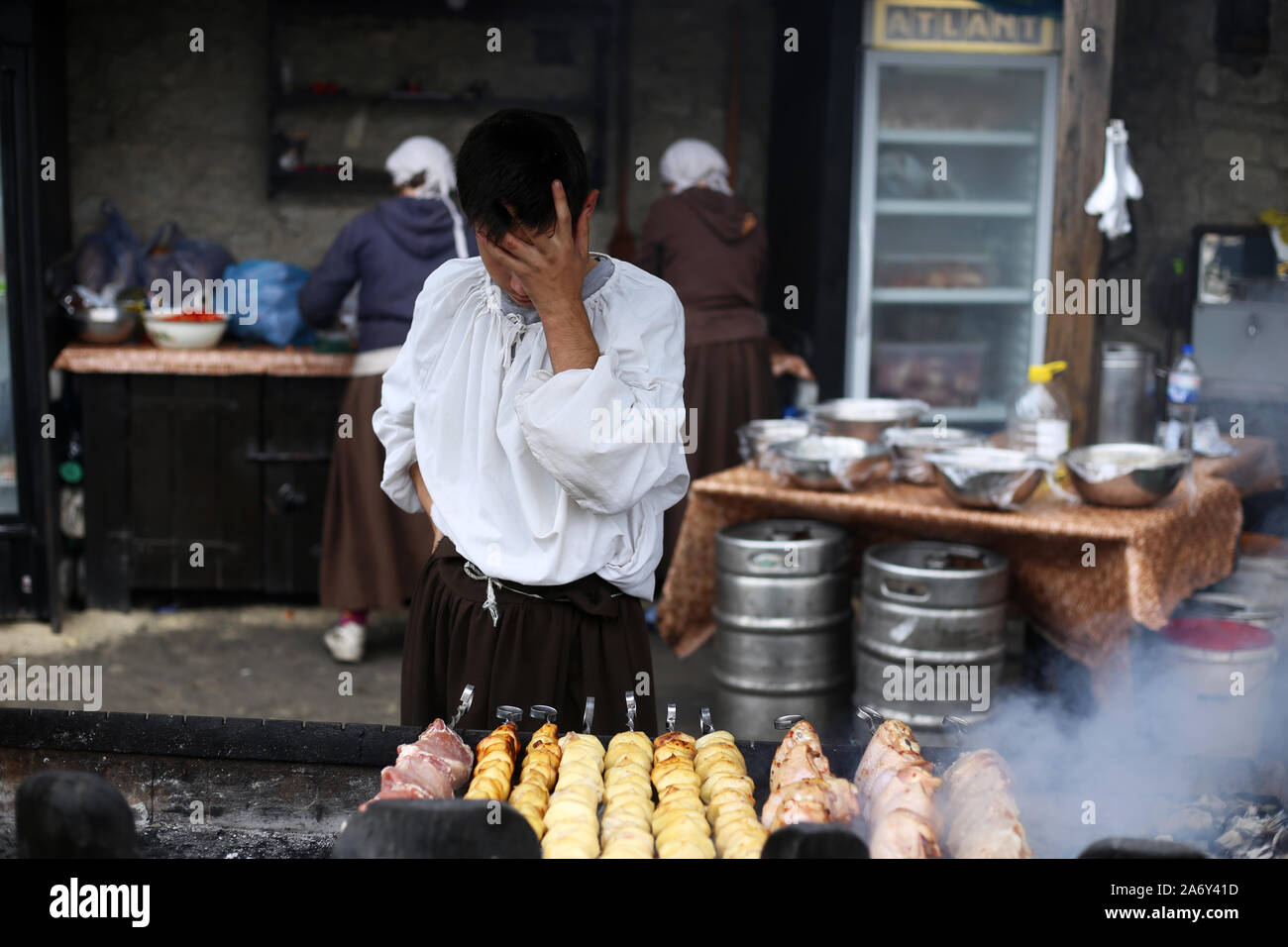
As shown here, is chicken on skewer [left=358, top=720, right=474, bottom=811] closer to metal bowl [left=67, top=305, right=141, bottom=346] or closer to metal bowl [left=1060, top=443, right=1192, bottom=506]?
metal bowl [left=1060, top=443, right=1192, bottom=506]

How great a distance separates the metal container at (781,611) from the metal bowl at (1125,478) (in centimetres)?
83

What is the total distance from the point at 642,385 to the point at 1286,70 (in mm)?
6085

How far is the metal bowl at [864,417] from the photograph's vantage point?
191 inches

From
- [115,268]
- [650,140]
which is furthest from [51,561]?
[650,140]

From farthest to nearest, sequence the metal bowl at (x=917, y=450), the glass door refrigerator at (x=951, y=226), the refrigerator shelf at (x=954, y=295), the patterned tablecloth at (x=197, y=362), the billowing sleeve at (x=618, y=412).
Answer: the refrigerator shelf at (x=954, y=295) < the glass door refrigerator at (x=951, y=226) < the patterned tablecloth at (x=197, y=362) < the metal bowl at (x=917, y=450) < the billowing sleeve at (x=618, y=412)

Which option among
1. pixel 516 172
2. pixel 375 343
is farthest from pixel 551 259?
pixel 375 343

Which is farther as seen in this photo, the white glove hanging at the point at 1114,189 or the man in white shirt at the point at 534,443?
the white glove hanging at the point at 1114,189

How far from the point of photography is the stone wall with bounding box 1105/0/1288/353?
6891 mm

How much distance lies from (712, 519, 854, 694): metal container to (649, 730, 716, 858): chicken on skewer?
79.0 inches

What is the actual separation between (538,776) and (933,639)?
228 cm

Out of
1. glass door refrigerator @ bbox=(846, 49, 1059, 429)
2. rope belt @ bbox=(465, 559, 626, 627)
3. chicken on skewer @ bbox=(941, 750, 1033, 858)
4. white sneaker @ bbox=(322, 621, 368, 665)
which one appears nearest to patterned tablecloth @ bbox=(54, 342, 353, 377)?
white sneaker @ bbox=(322, 621, 368, 665)

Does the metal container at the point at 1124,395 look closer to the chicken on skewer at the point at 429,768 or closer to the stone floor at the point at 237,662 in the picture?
the stone floor at the point at 237,662

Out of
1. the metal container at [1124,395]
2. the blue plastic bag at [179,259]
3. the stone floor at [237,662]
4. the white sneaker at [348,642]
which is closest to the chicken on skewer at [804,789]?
the stone floor at [237,662]

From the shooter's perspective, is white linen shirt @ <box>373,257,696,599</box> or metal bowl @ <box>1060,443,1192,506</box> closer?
white linen shirt @ <box>373,257,696,599</box>
